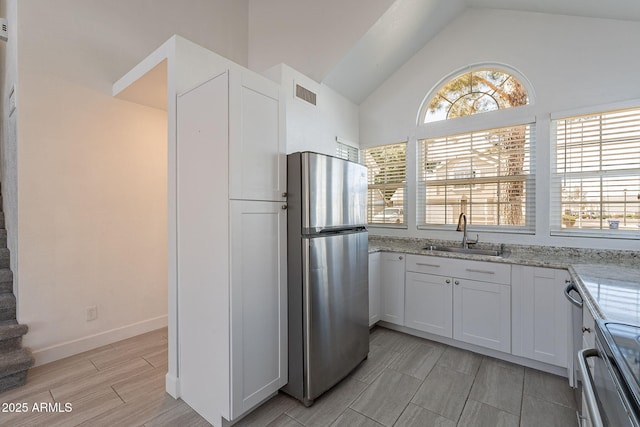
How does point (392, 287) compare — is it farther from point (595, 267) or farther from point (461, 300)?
point (595, 267)

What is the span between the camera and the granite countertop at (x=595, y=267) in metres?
1.19

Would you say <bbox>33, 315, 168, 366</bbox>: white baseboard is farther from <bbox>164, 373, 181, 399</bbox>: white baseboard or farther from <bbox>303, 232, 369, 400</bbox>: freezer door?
<bbox>303, 232, 369, 400</bbox>: freezer door

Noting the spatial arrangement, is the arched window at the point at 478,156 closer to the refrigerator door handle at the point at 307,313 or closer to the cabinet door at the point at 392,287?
the cabinet door at the point at 392,287

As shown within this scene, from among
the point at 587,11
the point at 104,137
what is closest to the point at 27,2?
the point at 104,137

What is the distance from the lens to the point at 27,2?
2297 millimetres

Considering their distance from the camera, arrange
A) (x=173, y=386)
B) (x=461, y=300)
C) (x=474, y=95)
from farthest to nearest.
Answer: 1. (x=474, y=95)
2. (x=461, y=300)
3. (x=173, y=386)

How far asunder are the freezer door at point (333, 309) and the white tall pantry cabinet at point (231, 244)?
196mm

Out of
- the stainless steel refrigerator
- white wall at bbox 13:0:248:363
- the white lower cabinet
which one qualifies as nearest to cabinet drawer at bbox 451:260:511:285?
the white lower cabinet

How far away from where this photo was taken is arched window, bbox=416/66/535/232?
2850mm

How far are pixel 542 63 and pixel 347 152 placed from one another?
212 centimetres

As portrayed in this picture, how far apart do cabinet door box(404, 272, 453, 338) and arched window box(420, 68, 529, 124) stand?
185 centimetres

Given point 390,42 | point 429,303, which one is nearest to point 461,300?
point 429,303

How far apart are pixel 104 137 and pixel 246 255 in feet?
7.10

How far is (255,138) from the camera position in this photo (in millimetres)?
1732
